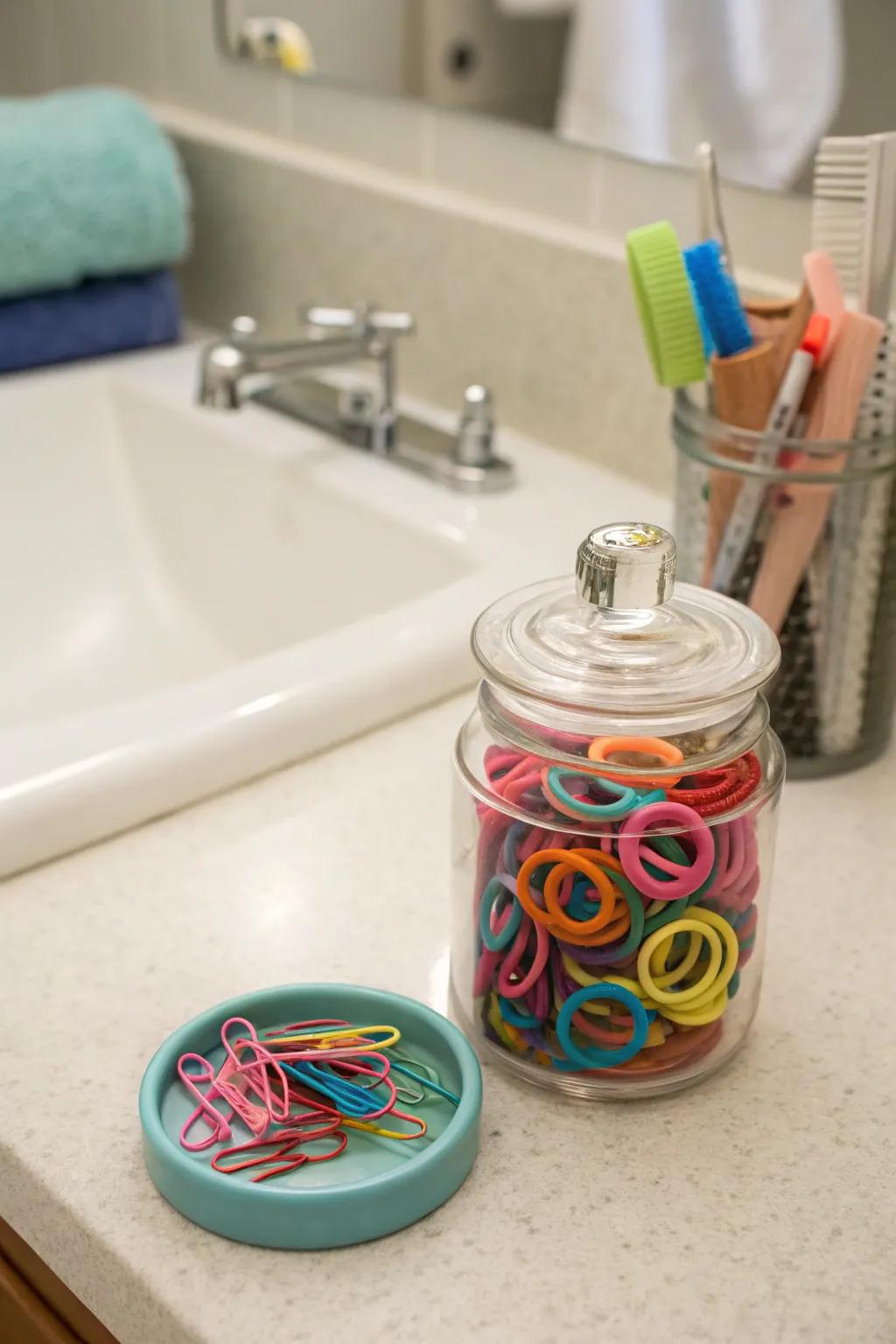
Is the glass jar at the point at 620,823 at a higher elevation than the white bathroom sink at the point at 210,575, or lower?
higher

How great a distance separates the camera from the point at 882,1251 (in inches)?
17.5

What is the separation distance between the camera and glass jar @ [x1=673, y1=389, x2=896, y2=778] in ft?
2.10

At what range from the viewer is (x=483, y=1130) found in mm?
492

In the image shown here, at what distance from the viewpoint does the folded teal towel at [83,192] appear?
103 centimetres

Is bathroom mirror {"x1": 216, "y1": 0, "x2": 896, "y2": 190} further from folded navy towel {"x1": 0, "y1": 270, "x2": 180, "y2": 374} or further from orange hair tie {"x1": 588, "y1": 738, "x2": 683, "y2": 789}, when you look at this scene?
orange hair tie {"x1": 588, "y1": 738, "x2": 683, "y2": 789}

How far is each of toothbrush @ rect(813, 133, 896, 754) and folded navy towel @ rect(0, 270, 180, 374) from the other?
628 mm

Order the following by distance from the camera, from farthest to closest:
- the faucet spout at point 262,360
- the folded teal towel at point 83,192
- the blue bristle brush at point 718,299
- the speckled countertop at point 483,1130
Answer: the folded teal towel at point 83,192, the faucet spout at point 262,360, the blue bristle brush at point 718,299, the speckled countertop at point 483,1130

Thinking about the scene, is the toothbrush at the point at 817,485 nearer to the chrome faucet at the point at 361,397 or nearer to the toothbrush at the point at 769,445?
the toothbrush at the point at 769,445

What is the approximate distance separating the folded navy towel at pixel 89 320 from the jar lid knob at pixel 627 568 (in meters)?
0.74

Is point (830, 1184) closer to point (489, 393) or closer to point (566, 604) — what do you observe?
point (566, 604)

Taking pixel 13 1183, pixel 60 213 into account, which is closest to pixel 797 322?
pixel 13 1183

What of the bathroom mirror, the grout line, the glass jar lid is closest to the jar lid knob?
the glass jar lid

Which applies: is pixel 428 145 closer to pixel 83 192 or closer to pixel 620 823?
pixel 83 192

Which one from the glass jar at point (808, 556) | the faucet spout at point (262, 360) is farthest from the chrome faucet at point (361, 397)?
the glass jar at point (808, 556)
